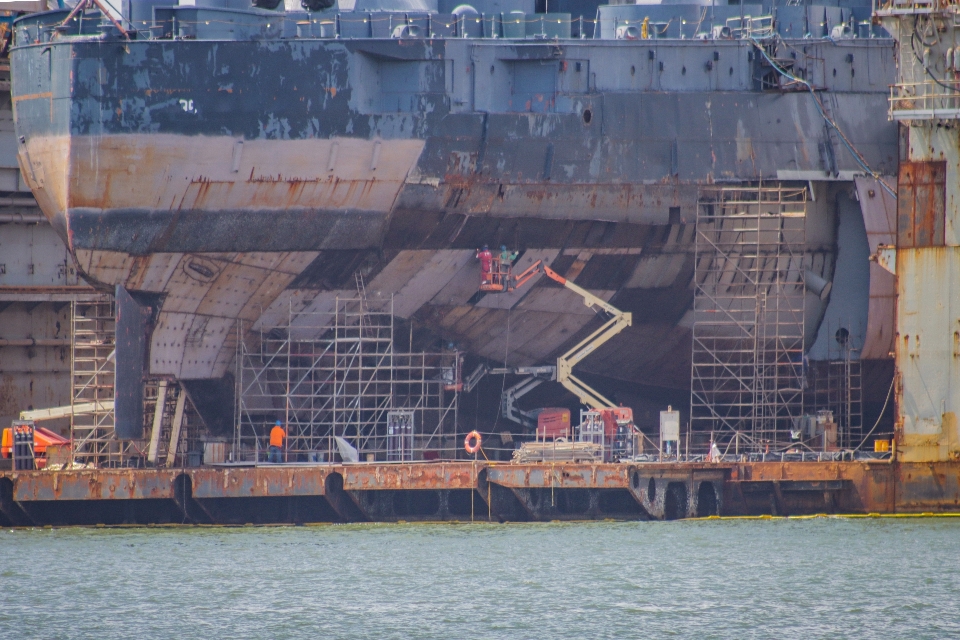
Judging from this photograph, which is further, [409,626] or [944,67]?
[944,67]

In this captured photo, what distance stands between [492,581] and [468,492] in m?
6.11

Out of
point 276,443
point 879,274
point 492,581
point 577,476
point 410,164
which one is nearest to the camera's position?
point 492,581

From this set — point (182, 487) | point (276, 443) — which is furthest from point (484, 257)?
point (182, 487)

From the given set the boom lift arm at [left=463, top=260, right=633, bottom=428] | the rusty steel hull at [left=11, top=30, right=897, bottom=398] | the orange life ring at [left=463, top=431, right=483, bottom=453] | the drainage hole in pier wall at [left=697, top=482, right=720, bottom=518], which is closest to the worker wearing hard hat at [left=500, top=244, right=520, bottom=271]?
the rusty steel hull at [left=11, top=30, right=897, bottom=398]

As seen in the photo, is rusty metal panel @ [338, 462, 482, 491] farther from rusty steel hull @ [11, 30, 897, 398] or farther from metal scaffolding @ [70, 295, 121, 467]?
metal scaffolding @ [70, 295, 121, 467]

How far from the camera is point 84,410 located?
46.7 m

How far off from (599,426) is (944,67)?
1120cm

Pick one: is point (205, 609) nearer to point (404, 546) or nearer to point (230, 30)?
point (404, 546)

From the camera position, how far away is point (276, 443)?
1791 inches

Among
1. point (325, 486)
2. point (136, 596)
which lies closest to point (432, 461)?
point (325, 486)

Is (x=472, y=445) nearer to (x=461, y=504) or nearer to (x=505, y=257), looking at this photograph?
(x=461, y=504)

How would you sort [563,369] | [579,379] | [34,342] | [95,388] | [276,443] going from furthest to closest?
[34,342], [579,379], [563,369], [95,388], [276,443]

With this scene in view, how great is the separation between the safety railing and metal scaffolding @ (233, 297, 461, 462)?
12.0m

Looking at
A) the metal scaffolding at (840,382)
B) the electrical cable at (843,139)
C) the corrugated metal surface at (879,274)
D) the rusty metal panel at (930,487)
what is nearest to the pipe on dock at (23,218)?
the electrical cable at (843,139)
